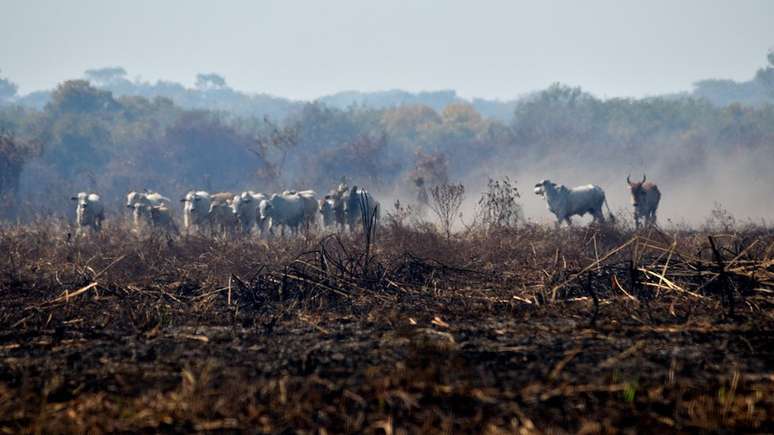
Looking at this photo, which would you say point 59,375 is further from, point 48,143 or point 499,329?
point 48,143

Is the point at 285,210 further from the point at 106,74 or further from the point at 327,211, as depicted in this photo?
the point at 106,74

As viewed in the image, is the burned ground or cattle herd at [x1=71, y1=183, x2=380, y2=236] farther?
cattle herd at [x1=71, y1=183, x2=380, y2=236]

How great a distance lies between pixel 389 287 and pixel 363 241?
4.62 m

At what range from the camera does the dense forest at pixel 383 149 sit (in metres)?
38.9

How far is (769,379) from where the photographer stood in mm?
5852

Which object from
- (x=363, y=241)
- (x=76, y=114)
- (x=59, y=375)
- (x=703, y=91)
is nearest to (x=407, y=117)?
(x=76, y=114)

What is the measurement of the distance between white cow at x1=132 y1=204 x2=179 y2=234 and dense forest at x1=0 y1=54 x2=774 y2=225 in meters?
10.0

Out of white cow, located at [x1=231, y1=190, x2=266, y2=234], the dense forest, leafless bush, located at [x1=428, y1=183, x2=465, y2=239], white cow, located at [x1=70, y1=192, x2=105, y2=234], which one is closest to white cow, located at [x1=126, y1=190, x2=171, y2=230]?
white cow, located at [x1=70, y1=192, x2=105, y2=234]

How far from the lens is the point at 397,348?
6988mm

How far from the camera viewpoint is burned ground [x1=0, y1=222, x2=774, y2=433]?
206 inches

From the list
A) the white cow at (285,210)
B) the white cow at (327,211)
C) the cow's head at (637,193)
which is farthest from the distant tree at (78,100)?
the cow's head at (637,193)

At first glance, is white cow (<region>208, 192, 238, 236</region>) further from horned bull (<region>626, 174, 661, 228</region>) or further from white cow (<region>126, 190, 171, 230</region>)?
horned bull (<region>626, 174, 661, 228</region>)

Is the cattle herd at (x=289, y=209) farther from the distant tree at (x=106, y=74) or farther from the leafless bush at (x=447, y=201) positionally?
the distant tree at (x=106, y=74)

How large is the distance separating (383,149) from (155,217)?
96.6ft
